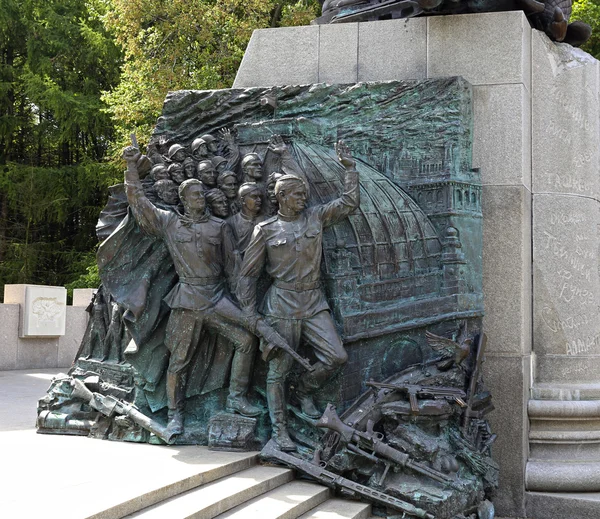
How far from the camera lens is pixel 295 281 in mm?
8148

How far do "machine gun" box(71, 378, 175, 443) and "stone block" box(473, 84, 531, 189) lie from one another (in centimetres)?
414

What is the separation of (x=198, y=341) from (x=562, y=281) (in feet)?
12.8

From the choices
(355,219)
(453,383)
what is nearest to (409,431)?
(453,383)

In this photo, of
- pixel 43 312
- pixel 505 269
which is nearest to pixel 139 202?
pixel 505 269

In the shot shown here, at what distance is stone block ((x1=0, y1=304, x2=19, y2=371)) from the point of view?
1820 centimetres

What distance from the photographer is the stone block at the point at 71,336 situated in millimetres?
19703

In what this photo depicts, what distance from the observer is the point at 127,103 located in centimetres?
2211

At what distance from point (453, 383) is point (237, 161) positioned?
3.07 meters

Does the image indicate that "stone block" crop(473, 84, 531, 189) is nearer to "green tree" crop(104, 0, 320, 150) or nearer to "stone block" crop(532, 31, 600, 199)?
"stone block" crop(532, 31, 600, 199)

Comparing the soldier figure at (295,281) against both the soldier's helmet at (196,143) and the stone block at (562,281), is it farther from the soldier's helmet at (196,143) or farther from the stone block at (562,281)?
the stone block at (562,281)

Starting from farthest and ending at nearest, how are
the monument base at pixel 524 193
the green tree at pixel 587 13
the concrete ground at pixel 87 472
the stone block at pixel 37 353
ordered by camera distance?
the green tree at pixel 587 13
the stone block at pixel 37 353
the monument base at pixel 524 193
the concrete ground at pixel 87 472

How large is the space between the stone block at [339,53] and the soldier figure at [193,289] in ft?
7.26

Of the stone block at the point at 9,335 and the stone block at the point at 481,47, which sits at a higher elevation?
the stone block at the point at 481,47

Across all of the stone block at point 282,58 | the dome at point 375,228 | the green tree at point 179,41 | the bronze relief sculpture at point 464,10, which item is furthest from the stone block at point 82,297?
the dome at point 375,228
